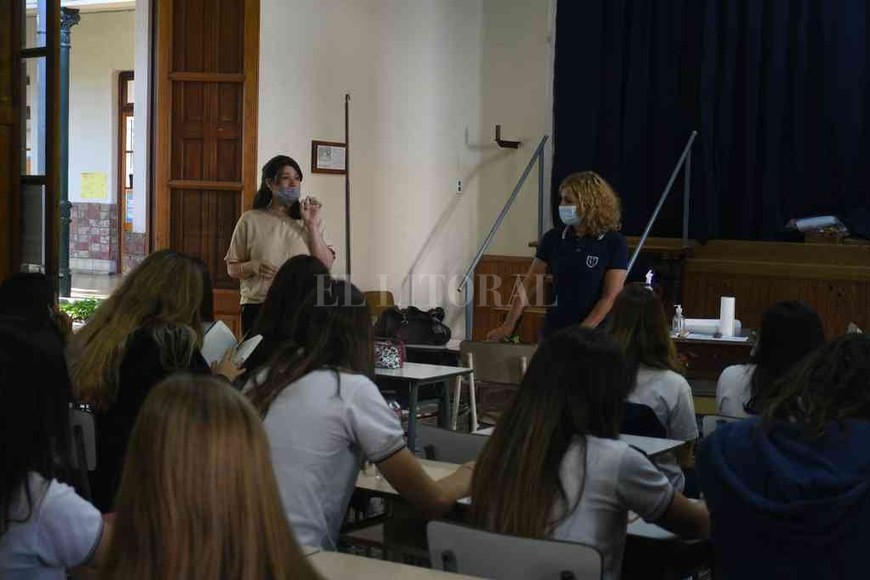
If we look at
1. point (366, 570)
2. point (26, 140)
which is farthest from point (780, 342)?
point (26, 140)

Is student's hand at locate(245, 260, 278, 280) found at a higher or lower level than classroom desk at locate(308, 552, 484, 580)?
higher

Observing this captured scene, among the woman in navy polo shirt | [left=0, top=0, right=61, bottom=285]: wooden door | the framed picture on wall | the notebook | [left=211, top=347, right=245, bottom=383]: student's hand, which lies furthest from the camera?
the framed picture on wall

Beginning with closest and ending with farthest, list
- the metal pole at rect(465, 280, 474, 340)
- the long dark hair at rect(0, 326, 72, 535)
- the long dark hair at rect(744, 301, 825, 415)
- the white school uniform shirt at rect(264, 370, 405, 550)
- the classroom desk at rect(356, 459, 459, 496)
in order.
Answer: the long dark hair at rect(0, 326, 72, 535) < the white school uniform shirt at rect(264, 370, 405, 550) < the classroom desk at rect(356, 459, 459, 496) < the long dark hair at rect(744, 301, 825, 415) < the metal pole at rect(465, 280, 474, 340)

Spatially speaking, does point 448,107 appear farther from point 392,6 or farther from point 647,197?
point 647,197

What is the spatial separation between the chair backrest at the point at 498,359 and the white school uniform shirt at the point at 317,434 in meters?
2.84

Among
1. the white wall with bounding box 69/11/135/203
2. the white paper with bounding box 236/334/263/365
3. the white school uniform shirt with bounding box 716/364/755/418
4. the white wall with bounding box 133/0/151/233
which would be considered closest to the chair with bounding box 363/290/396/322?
the white wall with bounding box 133/0/151/233

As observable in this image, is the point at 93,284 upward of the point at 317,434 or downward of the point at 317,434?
downward

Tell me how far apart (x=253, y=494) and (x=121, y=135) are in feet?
44.5

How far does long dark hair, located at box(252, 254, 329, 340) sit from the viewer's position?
2.73m

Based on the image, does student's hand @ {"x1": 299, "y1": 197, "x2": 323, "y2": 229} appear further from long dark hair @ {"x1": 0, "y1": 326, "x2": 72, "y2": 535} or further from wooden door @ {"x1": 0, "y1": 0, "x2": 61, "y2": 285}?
long dark hair @ {"x1": 0, "y1": 326, "x2": 72, "y2": 535}

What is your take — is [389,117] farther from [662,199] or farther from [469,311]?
[662,199]

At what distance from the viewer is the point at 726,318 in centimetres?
586

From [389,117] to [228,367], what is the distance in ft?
17.5

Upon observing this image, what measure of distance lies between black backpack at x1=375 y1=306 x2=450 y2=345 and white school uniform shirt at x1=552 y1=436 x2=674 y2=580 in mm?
4033
